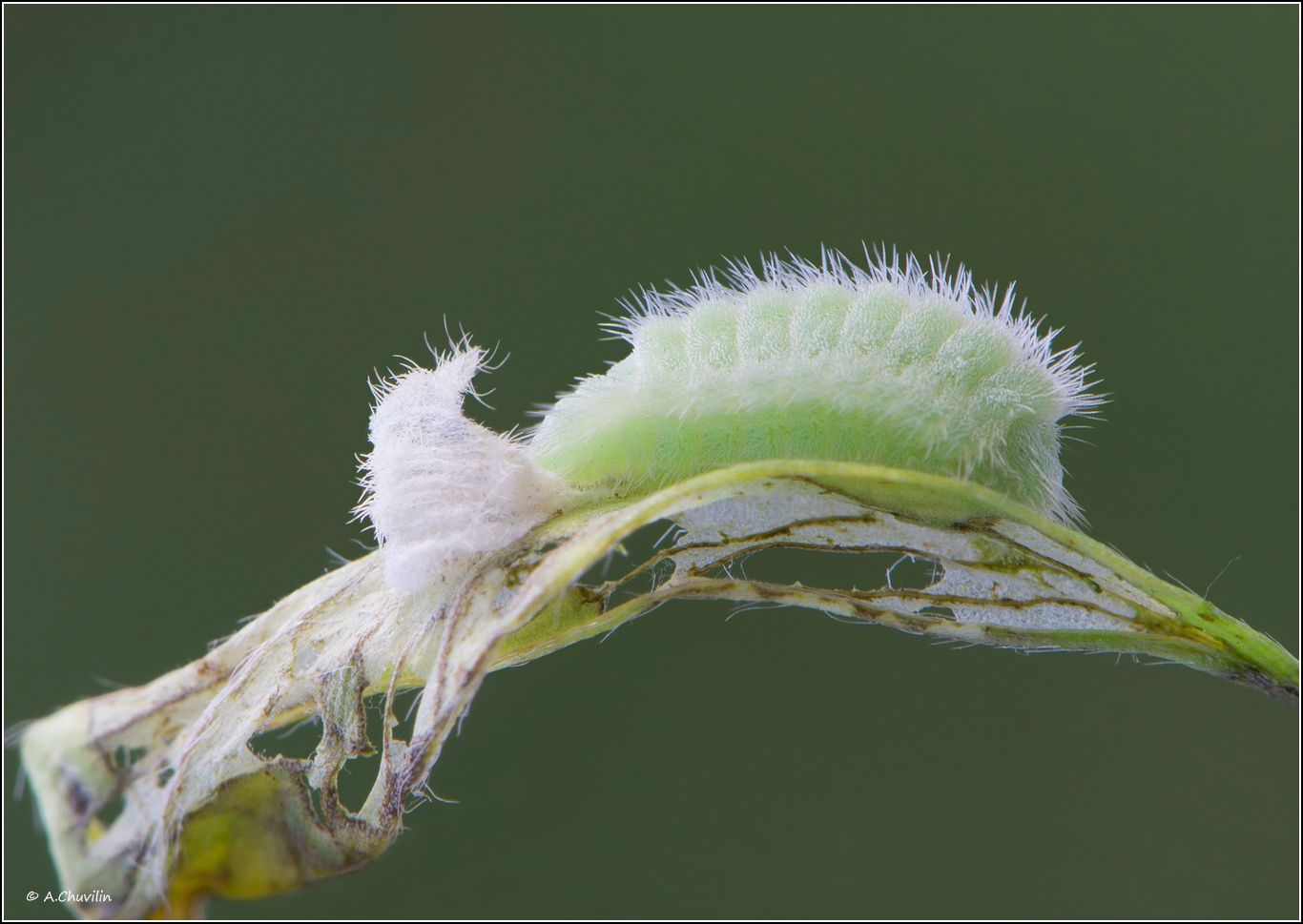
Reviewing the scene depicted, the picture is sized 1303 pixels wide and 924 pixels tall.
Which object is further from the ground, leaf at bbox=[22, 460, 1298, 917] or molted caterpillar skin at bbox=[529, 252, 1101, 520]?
molted caterpillar skin at bbox=[529, 252, 1101, 520]

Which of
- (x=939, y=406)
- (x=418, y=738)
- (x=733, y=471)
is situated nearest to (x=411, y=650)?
(x=418, y=738)

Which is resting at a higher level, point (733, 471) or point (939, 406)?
point (939, 406)

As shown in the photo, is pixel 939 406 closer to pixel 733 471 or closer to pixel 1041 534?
pixel 1041 534

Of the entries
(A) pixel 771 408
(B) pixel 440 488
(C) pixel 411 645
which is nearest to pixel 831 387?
(A) pixel 771 408

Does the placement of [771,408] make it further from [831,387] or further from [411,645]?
[411,645]

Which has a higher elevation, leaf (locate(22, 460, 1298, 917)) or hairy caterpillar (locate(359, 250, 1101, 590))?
hairy caterpillar (locate(359, 250, 1101, 590))
